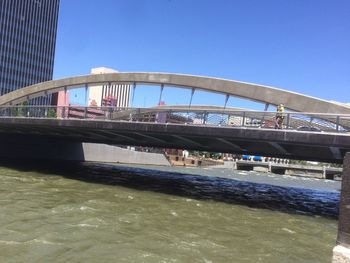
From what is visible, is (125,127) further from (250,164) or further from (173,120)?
(250,164)

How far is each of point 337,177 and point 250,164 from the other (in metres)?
29.4

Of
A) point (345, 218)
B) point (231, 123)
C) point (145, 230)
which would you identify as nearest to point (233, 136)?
point (231, 123)

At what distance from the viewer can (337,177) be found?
470ft

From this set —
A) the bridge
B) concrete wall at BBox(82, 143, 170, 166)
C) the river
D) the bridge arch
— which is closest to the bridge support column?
the bridge

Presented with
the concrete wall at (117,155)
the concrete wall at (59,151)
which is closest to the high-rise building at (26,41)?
the concrete wall at (117,155)

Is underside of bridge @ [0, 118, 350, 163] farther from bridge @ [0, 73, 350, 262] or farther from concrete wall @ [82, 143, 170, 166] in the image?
concrete wall @ [82, 143, 170, 166]

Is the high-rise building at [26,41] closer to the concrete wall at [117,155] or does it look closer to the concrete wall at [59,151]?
the concrete wall at [117,155]

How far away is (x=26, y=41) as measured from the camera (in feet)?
470

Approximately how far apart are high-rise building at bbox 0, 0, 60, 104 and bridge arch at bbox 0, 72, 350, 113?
10067cm

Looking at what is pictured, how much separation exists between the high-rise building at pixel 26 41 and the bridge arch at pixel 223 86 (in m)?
101

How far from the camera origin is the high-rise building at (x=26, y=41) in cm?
14025

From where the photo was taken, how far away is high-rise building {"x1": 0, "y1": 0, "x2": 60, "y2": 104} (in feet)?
460

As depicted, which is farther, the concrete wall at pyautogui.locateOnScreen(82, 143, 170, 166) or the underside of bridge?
the concrete wall at pyautogui.locateOnScreen(82, 143, 170, 166)

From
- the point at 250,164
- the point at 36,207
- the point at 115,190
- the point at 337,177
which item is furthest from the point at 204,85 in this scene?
the point at 337,177
